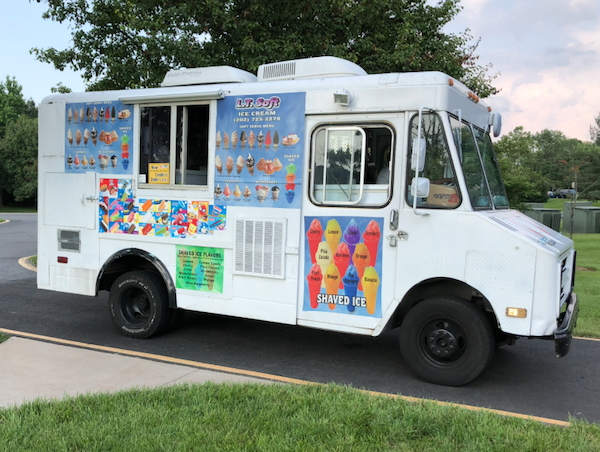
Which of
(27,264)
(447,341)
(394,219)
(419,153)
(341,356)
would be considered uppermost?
(419,153)

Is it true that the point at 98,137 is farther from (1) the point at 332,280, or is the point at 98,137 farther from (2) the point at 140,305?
(1) the point at 332,280

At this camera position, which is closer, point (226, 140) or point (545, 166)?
point (226, 140)

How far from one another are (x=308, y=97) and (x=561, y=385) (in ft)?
12.7

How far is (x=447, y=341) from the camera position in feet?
17.0

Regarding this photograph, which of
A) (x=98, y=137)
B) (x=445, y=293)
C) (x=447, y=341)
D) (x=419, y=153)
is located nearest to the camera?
(x=419, y=153)

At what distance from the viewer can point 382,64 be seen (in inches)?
412

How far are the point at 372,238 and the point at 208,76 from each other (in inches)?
115

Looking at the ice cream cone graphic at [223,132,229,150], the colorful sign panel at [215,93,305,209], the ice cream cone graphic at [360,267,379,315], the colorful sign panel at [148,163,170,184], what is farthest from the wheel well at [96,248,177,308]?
the ice cream cone graphic at [360,267,379,315]

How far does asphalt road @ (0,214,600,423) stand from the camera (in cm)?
507

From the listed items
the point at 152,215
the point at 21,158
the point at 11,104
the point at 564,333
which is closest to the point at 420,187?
the point at 564,333

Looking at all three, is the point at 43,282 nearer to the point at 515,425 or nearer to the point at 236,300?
the point at 236,300

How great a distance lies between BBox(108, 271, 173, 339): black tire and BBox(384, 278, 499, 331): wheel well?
282 centimetres

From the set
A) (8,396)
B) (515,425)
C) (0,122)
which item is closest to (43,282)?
(8,396)

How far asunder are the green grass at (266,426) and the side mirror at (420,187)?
179cm
